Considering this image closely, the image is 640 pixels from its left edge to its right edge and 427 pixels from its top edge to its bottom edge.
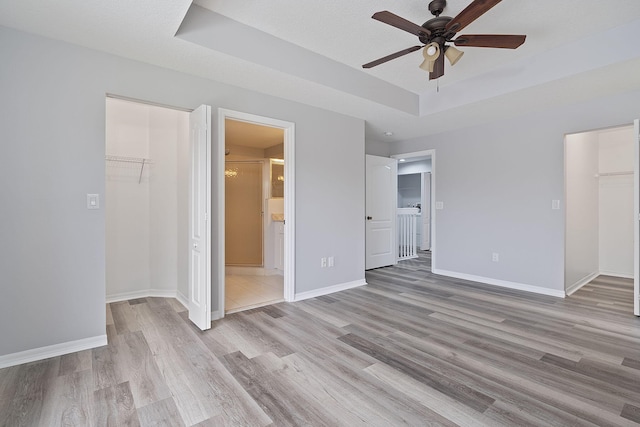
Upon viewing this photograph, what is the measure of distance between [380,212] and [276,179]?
2.03 meters

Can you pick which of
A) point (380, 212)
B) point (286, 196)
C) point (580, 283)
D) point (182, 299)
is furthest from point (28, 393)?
point (580, 283)

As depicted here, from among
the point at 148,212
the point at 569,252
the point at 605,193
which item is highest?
the point at 605,193

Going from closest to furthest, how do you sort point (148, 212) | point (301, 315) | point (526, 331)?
point (526, 331)
point (301, 315)
point (148, 212)

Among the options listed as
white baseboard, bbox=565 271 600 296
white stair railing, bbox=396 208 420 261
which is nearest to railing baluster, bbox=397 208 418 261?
white stair railing, bbox=396 208 420 261

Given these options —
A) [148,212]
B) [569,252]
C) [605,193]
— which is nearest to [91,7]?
[148,212]

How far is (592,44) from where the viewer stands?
2.73m

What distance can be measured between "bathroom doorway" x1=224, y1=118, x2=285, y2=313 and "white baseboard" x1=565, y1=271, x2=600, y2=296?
403 cm

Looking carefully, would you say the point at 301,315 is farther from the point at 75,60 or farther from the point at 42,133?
the point at 75,60

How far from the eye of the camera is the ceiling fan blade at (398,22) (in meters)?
2.00

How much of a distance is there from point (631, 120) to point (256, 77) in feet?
13.4

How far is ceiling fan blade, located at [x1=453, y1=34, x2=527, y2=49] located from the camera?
2207mm

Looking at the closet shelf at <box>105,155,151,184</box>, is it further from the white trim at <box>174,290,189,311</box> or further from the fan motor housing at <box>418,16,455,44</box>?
the fan motor housing at <box>418,16,455,44</box>

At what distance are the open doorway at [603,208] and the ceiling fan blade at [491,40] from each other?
2.75 meters

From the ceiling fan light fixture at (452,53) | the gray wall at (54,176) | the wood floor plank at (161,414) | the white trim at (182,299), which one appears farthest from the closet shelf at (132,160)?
the ceiling fan light fixture at (452,53)
